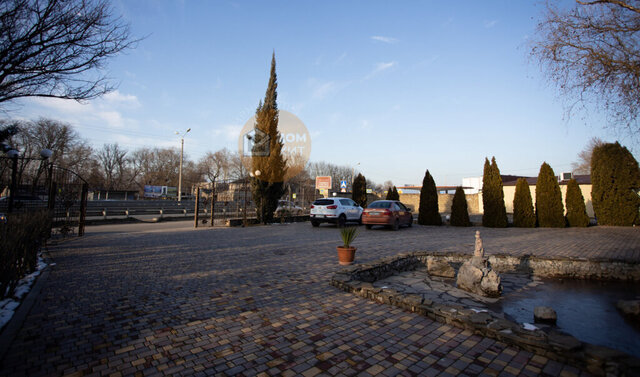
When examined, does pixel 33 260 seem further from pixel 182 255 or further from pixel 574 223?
pixel 574 223

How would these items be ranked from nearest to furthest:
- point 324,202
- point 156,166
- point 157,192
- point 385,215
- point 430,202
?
1. point 385,215
2. point 324,202
3. point 430,202
4. point 157,192
5. point 156,166

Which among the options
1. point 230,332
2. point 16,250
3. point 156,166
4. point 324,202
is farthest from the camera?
point 156,166

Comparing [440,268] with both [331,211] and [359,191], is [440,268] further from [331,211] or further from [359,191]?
[359,191]

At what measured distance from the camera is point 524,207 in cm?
1581

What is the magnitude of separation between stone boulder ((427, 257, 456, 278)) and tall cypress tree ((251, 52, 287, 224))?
42.2ft

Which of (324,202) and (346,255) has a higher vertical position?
(324,202)

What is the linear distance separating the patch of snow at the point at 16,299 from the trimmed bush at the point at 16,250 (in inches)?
3.2

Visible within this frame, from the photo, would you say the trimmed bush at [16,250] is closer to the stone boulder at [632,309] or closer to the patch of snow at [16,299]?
the patch of snow at [16,299]

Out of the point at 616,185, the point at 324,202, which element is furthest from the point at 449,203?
the point at 324,202

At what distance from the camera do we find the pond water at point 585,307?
354 centimetres

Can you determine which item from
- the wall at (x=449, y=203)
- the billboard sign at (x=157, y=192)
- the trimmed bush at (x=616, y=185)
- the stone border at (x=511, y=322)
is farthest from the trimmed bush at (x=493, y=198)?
the billboard sign at (x=157, y=192)

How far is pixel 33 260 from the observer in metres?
5.47

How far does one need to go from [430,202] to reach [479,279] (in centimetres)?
1327

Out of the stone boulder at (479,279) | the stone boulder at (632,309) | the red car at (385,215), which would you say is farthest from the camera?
the red car at (385,215)
